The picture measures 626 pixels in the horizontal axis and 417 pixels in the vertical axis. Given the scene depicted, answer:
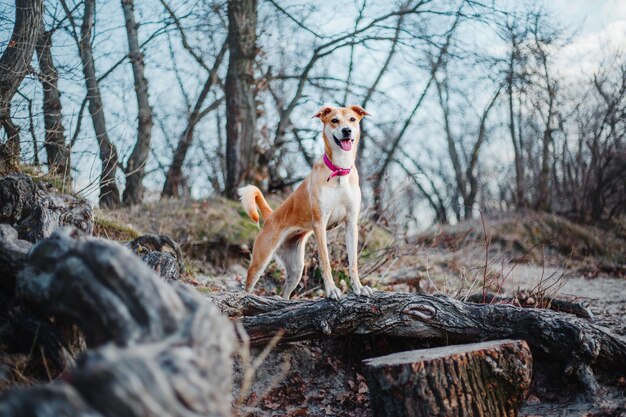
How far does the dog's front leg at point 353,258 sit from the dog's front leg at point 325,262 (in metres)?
0.16

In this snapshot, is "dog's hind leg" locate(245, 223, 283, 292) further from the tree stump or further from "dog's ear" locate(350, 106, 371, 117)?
the tree stump

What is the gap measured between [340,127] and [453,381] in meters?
2.14

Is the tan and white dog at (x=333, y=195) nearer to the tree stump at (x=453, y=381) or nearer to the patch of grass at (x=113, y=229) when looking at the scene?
the tree stump at (x=453, y=381)

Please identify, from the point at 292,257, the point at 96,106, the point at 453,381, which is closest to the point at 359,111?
the point at 292,257

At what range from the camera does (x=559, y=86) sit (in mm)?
13258

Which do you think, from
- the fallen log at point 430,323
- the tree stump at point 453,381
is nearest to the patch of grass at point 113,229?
the fallen log at point 430,323

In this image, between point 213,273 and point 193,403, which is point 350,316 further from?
point 213,273

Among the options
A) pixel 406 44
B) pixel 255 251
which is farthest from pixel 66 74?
pixel 406 44

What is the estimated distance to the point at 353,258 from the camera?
4.04 meters

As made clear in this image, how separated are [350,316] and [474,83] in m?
8.04

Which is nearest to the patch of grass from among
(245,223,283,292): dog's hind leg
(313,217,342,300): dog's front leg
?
(245,223,283,292): dog's hind leg

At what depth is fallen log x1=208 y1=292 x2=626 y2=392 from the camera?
3.53 m

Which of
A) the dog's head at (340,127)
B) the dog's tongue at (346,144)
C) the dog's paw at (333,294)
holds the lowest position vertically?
the dog's paw at (333,294)

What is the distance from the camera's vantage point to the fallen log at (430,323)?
3533mm
